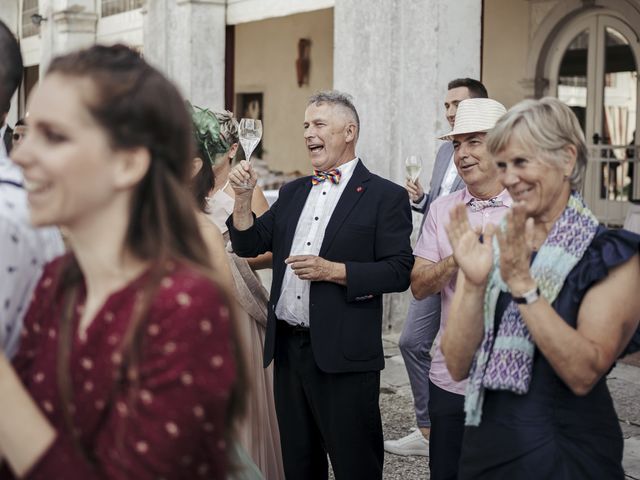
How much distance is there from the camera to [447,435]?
358 centimetres

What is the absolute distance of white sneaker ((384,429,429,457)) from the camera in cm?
512

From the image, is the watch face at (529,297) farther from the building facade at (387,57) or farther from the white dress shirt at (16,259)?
the building facade at (387,57)

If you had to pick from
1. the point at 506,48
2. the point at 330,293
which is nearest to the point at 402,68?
the point at 330,293

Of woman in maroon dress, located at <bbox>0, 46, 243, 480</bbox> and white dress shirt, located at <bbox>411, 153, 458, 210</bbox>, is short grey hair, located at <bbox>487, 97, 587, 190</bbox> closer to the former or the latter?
woman in maroon dress, located at <bbox>0, 46, 243, 480</bbox>

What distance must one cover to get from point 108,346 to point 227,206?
2954 mm

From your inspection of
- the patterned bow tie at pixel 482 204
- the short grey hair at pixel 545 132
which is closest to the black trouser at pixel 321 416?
the patterned bow tie at pixel 482 204

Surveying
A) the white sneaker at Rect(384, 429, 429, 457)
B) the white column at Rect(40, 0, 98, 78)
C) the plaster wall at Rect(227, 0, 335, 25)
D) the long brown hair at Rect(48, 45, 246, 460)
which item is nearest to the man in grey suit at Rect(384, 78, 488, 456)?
the white sneaker at Rect(384, 429, 429, 457)

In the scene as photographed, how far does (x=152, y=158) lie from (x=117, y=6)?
13.6 m

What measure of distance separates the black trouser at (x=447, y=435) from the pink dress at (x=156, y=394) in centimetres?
214

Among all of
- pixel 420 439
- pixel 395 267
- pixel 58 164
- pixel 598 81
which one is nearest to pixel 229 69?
pixel 598 81

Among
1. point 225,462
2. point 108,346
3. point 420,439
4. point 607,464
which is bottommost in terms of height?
point 420,439

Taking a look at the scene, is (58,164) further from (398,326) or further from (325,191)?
(398,326)

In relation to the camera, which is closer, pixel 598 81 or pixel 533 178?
pixel 533 178

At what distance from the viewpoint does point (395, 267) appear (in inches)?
153
